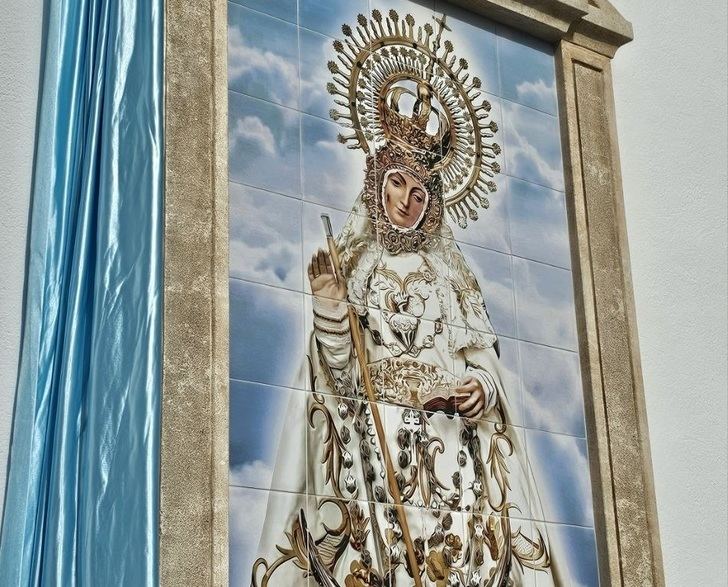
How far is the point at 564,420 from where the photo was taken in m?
4.54

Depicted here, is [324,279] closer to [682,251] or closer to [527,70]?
[527,70]

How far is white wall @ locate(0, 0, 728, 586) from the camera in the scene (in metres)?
4.73

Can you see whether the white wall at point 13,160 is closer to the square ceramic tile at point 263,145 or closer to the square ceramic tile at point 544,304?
the square ceramic tile at point 263,145

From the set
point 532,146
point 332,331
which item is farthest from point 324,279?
point 532,146

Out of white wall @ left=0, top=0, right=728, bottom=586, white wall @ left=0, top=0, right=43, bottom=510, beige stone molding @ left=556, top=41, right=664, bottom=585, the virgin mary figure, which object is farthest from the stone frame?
white wall @ left=0, top=0, right=43, bottom=510

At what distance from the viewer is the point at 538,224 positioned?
4734mm

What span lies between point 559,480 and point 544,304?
0.54 meters

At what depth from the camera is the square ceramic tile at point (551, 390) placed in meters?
4.49

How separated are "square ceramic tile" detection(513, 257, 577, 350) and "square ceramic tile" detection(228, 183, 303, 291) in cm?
83

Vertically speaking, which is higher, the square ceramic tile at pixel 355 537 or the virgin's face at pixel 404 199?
the virgin's face at pixel 404 199

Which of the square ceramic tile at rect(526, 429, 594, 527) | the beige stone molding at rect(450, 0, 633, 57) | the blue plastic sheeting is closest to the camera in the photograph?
the blue plastic sheeting

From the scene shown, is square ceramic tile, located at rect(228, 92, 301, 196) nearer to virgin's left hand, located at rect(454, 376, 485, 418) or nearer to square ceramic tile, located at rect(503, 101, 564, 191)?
virgin's left hand, located at rect(454, 376, 485, 418)

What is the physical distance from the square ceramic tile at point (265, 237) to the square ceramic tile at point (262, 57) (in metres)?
0.31

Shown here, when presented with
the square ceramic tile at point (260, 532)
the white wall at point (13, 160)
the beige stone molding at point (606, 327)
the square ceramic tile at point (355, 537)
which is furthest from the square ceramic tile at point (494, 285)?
the white wall at point (13, 160)
